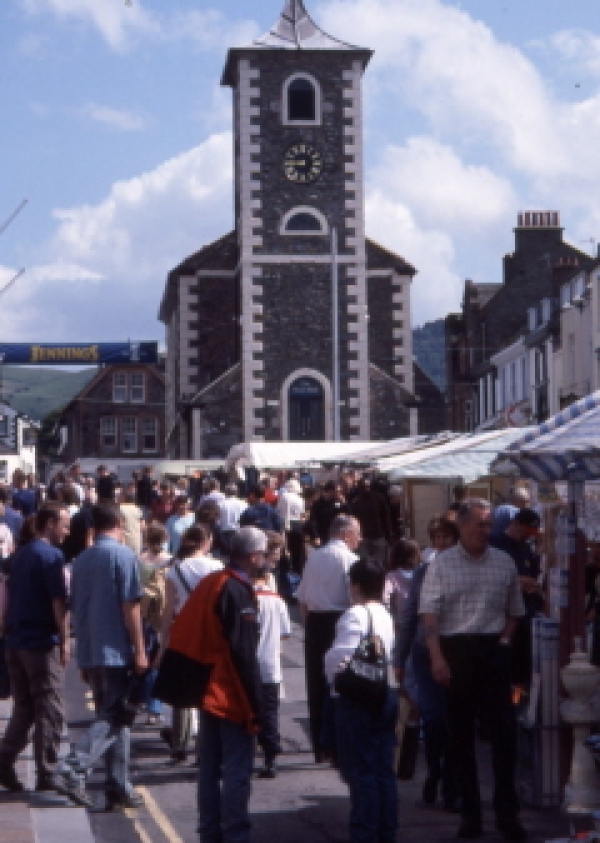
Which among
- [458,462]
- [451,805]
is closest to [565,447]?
[451,805]

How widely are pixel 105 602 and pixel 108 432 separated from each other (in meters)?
96.3

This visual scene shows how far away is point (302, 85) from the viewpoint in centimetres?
6006

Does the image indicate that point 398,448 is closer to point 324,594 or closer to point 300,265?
point 324,594

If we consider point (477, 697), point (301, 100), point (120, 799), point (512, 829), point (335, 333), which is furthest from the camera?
point (301, 100)

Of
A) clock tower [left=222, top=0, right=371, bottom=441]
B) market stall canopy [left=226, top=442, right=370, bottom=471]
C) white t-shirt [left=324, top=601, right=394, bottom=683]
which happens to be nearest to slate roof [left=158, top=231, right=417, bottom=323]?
clock tower [left=222, top=0, right=371, bottom=441]

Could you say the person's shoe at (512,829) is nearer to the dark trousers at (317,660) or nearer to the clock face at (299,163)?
the dark trousers at (317,660)

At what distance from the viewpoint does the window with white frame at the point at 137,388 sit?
10600cm

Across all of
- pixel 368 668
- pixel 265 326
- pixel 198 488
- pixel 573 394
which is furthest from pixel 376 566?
pixel 265 326

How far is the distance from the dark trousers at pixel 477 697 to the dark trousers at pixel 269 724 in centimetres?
242

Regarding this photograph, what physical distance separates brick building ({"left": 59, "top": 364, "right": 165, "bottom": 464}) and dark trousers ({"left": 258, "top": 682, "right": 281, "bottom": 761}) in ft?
304

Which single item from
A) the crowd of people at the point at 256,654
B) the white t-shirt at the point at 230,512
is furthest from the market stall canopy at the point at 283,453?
the crowd of people at the point at 256,654

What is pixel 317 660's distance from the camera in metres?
13.2

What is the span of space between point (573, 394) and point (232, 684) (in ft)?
133

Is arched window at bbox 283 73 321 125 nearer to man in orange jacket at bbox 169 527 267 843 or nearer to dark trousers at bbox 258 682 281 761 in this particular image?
dark trousers at bbox 258 682 281 761
